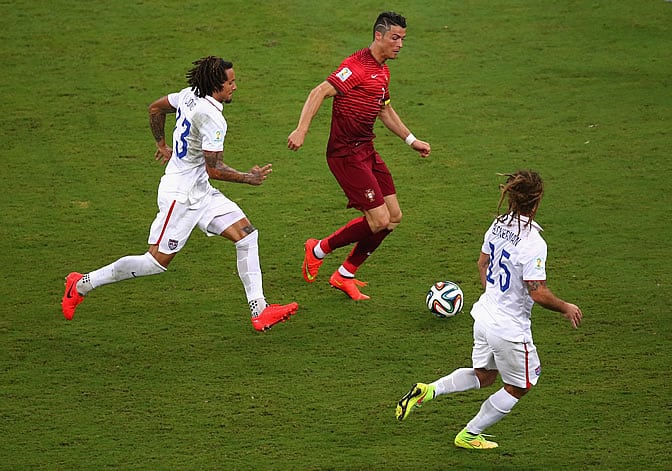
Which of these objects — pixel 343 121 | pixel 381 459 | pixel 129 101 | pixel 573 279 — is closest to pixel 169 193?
pixel 343 121

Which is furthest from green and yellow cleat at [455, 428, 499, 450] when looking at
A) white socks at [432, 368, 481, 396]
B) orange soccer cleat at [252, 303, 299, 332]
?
orange soccer cleat at [252, 303, 299, 332]

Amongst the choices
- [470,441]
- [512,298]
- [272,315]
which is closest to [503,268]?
[512,298]

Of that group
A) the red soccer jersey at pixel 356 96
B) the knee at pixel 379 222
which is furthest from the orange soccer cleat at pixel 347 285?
the red soccer jersey at pixel 356 96

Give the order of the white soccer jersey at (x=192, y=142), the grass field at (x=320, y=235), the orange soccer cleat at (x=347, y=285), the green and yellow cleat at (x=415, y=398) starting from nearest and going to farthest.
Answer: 1. the green and yellow cleat at (x=415, y=398)
2. the grass field at (x=320, y=235)
3. the white soccer jersey at (x=192, y=142)
4. the orange soccer cleat at (x=347, y=285)

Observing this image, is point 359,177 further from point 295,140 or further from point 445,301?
point 445,301

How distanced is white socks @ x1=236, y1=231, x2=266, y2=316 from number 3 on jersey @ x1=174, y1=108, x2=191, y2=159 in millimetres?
819

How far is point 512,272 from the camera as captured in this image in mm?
6070

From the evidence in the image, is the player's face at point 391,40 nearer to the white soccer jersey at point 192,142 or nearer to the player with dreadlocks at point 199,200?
the player with dreadlocks at point 199,200

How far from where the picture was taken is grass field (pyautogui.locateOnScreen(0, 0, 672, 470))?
670 centimetres

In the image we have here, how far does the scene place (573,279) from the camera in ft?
28.8

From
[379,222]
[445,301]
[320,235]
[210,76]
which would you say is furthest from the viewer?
[320,235]

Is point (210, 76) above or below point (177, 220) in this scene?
above

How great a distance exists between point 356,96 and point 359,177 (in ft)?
2.20

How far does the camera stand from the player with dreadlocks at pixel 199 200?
7555 mm
